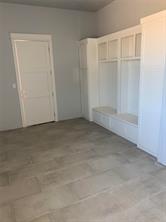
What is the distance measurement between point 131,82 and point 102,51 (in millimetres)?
1287

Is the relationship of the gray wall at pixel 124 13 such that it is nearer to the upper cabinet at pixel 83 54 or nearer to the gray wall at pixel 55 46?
the gray wall at pixel 55 46

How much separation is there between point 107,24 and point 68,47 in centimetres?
121

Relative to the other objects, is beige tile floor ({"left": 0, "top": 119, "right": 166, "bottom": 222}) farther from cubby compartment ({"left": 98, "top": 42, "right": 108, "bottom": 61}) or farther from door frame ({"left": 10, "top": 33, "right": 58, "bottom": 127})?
cubby compartment ({"left": 98, "top": 42, "right": 108, "bottom": 61})

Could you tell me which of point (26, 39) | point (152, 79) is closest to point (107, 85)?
point (152, 79)

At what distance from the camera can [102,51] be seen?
4871 millimetres

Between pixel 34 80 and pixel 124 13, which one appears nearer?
pixel 124 13

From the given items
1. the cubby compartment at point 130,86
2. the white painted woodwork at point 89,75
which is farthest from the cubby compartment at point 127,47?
the white painted woodwork at point 89,75

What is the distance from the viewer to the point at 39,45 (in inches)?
191

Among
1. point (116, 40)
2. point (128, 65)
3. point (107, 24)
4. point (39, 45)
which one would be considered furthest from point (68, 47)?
point (128, 65)

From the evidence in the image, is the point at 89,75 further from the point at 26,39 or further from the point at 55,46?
the point at 26,39

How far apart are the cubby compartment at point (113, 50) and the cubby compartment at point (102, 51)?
0.12m

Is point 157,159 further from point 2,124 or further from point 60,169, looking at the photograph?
point 2,124

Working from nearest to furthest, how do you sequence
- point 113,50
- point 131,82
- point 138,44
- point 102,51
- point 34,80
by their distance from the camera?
point 138,44
point 131,82
point 113,50
point 102,51
point 34,80

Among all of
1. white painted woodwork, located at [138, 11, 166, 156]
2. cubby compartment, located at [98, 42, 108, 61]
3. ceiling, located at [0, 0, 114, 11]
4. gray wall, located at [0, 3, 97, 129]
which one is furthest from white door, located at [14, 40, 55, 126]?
white painted woodwork, located at [138, 11, 166, 156]
